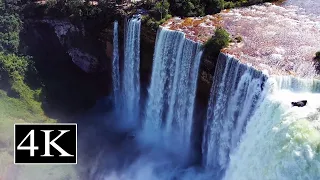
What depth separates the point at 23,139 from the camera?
17.3 m

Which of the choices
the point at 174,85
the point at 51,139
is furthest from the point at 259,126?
the point at 51,139

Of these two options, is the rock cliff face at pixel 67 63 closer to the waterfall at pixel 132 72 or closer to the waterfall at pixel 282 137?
the waterfall at pixel 132 72

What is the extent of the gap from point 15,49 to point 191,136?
21.2m

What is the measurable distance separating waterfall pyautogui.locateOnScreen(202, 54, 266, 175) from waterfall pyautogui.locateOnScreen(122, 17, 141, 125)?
9.65 meters

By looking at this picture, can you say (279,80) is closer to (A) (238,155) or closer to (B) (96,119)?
(A) (238,155)

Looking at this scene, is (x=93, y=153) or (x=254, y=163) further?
(x=93, y=153)

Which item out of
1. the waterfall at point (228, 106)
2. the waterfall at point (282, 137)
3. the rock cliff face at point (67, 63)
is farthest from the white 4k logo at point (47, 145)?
the rock cliff face at point (67, 63)

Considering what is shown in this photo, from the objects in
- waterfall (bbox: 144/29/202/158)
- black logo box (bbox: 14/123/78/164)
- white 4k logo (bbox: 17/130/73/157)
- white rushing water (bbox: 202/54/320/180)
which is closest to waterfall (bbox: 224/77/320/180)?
white rushing water (bbox: 202/54/320/180)

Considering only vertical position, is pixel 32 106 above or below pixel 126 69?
below

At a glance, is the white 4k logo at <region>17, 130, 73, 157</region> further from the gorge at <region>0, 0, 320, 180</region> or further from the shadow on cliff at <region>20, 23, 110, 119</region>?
the shadow on cliff at <region>20, 23, 110, 119</region>

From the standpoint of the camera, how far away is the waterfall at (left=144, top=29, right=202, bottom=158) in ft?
93.1

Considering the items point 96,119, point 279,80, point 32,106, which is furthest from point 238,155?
point 32,106

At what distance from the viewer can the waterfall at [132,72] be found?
1305 inches

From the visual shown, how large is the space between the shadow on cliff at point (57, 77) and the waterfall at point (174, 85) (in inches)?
342
